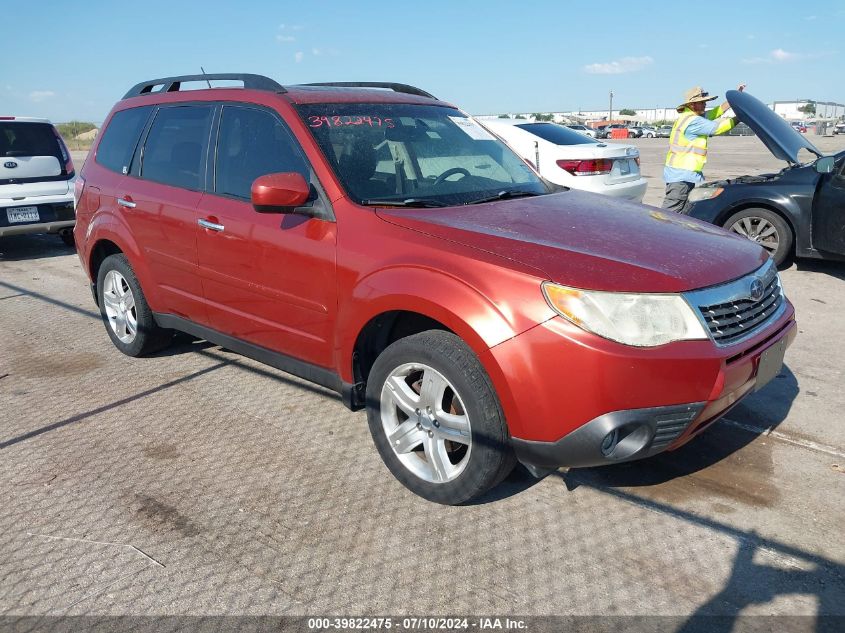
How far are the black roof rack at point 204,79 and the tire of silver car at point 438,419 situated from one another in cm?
Result: 181

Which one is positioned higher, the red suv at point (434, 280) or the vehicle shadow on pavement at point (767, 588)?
the red suv at point (434, 280)

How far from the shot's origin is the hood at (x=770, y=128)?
269 inches

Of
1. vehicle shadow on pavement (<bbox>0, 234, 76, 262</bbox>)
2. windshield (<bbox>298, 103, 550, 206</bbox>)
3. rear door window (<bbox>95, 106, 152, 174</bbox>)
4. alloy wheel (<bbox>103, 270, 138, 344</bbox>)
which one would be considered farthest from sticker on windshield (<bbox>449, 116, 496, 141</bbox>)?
vehicle shadow on pavement (<bbox>0, 234, 76, 262</bbox>)

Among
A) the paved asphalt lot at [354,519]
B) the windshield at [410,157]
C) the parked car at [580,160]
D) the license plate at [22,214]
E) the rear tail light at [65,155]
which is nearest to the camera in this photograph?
the paved asphalt lot at [354,519]

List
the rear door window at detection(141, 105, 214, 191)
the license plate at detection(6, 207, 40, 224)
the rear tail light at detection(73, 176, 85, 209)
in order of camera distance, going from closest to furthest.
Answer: the rear door window at detection(141, 105, 214, 191) → the rear tail light at detection(73, 176, 85, 209) → the license plate at detection(6, 207, 40, 224)

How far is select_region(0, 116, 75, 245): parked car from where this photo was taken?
28.6ft

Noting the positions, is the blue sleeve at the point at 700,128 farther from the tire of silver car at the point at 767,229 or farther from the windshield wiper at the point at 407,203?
the windshield wiper at the point at 407,203

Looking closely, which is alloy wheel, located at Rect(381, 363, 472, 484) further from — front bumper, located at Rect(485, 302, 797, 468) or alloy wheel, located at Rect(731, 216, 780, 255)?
alloy wheel, located at Rect(731, 216, 780, 255)

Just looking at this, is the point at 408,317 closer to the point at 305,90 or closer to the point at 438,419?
the point at 438,419

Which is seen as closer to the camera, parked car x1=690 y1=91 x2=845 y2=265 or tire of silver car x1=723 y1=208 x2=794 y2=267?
parked car x1=690 y1=91 x2=845 y2=265

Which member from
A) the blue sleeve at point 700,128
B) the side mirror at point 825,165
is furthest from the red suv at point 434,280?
the blue sleeve at point 700,128


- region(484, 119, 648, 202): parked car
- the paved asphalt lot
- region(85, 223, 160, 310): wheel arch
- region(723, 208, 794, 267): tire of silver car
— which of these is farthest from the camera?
region(484, 119, 648, 202): parked car

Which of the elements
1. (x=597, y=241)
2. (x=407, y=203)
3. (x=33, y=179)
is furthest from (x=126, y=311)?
(x=33, y=179)

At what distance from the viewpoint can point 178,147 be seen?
4406mm
